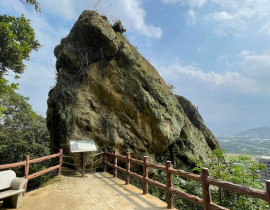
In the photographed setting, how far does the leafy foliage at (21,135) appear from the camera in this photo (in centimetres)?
1465

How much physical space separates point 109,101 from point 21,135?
35.8ft

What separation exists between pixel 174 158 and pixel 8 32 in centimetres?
1156

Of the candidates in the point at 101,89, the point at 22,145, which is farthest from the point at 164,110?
the point at 22,145

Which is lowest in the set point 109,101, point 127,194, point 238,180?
point 127,194

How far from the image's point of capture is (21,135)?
1619 centimetres

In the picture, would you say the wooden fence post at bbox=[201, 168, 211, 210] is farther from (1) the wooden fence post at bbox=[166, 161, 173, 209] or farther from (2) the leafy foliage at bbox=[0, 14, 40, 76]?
(2) the leafy foliage at bbox=[0, 14, 40, 76]

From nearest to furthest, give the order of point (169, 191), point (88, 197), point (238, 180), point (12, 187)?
1. point (12, 187)
2. point (169, 191)
3. point (238, 180)
4. point (88, 197)

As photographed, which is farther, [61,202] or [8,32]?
[8,32]

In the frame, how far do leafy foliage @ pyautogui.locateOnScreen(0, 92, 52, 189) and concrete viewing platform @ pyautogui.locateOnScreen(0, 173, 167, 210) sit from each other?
820 cm

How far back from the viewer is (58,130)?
877 centimetres

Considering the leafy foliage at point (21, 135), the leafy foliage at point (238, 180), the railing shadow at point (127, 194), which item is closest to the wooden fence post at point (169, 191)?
the railing shadow at point (127, 194)

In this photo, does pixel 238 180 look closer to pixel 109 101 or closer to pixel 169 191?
pixel 169 191

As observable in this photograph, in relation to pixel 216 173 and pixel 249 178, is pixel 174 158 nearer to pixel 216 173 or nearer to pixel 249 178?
pixel 216 173

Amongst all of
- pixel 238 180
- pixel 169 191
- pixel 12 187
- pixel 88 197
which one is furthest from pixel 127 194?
pixel 238 180
